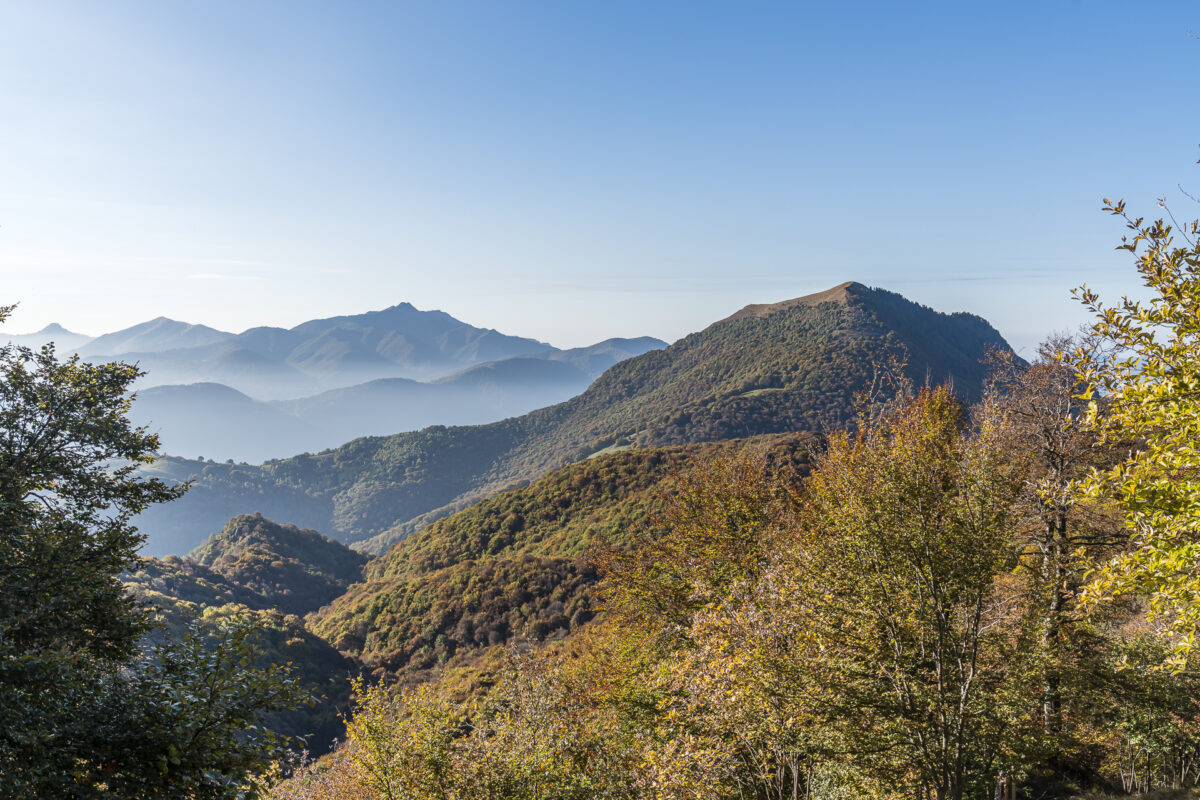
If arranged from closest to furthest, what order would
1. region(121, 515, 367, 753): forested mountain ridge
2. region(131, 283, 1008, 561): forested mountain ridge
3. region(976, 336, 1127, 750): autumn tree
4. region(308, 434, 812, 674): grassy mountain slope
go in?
region(976, 336, 1127, 750): autumn tree, region(121, 515, 367, 753): forested mountain ridge, region(308, 434, 812, 674): grassy mountain slope, region(131, 283, 1008, 561): forested mountain ridge

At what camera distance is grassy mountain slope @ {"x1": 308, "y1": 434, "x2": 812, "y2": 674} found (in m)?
48.1

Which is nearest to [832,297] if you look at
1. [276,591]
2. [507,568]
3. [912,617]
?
[507,568]

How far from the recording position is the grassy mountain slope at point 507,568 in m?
48.1

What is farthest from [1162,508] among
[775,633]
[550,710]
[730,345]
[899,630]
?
[730,345]

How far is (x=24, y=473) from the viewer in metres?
10.4

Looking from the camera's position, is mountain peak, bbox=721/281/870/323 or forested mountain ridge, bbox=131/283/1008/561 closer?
forested mountain ridge, bbox=131/283/1008/561

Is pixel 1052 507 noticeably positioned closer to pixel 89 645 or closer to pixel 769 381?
pixel 89 645

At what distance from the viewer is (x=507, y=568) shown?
54406 millimetres

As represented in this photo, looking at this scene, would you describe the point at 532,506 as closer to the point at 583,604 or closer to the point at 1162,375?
the point at 583,604

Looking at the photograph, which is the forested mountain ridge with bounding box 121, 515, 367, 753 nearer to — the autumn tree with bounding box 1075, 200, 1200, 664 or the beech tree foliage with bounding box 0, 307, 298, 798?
the beech tree foliage with bounding box 0, 307, 298, 798

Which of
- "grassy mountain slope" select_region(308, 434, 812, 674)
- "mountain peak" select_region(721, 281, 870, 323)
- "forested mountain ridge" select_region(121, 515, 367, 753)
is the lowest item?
"forested mountain ridge" select_region(121, 515, 367, 753)

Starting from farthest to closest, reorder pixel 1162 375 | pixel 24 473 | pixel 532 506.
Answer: pixel 532 506
pixel 24 473
pixel 1162 375

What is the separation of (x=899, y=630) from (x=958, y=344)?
751 ft

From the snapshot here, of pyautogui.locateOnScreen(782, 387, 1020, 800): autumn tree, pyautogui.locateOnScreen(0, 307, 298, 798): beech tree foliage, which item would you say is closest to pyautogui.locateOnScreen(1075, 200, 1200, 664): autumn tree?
pyautogui.locateOnScreen(782, 387, 1020, 800): autumn tree
